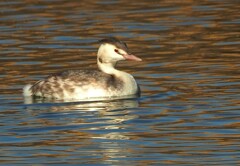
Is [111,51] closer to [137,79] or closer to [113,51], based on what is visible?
[113,51]

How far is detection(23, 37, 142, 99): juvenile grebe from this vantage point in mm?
17438

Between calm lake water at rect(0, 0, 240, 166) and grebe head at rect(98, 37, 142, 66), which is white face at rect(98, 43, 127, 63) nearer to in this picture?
grebe head at rect(98, 37, 142, 66)

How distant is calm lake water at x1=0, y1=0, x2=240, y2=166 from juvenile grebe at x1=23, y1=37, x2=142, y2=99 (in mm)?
278

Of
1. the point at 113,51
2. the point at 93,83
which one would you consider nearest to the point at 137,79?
the point at 113,51

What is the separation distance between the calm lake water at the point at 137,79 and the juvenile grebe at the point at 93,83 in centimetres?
28

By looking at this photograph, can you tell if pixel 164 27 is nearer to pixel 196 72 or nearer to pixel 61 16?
pixel 61 16

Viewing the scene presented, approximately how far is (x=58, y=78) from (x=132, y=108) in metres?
1.80

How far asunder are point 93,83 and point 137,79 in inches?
69.7

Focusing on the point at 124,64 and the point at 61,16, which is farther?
the point at 61,16

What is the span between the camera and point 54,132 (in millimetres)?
14547

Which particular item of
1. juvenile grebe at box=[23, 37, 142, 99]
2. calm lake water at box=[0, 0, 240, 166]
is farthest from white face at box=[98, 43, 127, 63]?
calm lake water at box=[0, 0, 240, 166]

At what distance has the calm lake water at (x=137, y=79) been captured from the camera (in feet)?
43.7

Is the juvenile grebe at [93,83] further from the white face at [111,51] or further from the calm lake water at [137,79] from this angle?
the calm lake water at [137,79]

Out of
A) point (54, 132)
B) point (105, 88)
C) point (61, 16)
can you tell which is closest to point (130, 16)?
point (61, 16)
